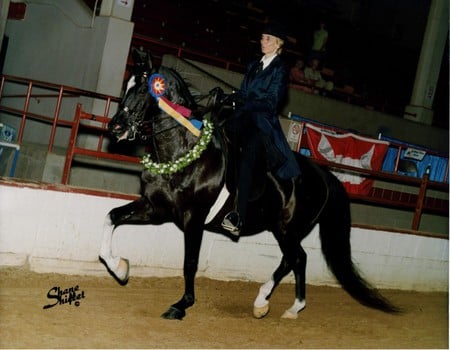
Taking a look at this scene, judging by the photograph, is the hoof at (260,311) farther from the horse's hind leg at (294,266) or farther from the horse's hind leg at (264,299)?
the horse's hind leg at (294,266)

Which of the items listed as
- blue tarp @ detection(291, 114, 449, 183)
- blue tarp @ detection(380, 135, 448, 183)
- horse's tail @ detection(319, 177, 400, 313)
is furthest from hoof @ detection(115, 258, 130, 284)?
blue tarp @ detection(380, 135, 448, 183)

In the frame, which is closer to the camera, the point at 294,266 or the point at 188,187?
the point at 188,187

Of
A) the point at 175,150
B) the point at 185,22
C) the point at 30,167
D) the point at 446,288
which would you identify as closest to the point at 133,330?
the point at 175,150

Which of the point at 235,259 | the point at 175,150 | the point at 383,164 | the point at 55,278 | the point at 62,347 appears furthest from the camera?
the point at 383,164

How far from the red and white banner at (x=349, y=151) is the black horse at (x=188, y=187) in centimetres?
400

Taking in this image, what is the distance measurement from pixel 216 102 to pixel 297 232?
1998 millimetres

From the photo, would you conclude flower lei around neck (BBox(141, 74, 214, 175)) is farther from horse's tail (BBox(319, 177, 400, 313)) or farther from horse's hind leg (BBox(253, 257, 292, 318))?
horse's tail (BBox(319, 177, 400, 313))

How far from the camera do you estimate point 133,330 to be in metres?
5.16

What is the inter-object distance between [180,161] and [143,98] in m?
0.72

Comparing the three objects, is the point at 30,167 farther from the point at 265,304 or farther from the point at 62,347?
the point at 62,347

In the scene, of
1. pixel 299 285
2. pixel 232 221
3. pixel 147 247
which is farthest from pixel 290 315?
pixel 147 247

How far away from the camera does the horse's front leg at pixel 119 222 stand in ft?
19.4

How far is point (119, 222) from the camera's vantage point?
19.6ft

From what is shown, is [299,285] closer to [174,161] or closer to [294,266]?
[294,266]
